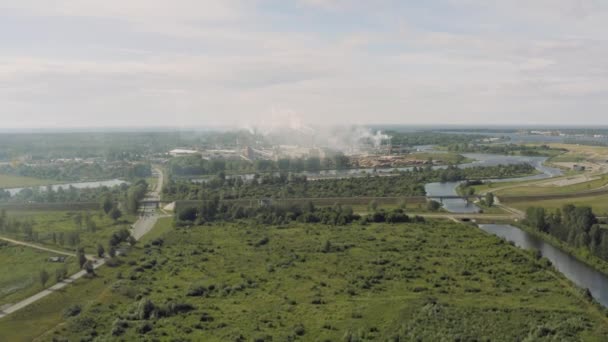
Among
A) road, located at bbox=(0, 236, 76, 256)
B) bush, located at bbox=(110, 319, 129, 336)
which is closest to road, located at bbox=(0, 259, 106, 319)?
road, located at bbox=(0, 236, 76, 256)

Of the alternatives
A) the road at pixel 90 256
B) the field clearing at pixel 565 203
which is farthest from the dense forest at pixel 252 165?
the field clearing at pixel 565 203

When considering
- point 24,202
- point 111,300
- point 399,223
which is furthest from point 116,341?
point 24,202

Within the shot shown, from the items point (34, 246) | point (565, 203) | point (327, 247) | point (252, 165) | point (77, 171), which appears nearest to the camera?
point (327, 247)

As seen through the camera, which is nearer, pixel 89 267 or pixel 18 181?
pixel 89 267

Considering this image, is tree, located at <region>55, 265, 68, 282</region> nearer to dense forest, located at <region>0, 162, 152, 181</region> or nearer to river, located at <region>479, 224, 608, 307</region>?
river, located at <region>479, 224, 608, 307</region>

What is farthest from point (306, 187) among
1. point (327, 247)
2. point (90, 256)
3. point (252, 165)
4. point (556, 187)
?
point (90, 256)

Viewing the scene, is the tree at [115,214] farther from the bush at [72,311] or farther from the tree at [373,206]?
the tree at [373,206]

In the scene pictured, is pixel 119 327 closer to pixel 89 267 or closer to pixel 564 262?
pixel 89 267

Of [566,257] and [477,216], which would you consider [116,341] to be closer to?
[566,257]
